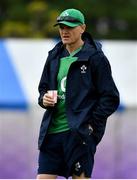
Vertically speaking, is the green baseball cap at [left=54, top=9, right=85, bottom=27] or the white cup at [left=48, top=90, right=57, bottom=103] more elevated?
the green baseball cap at [left=54, top=9, right=85, bottom=27]

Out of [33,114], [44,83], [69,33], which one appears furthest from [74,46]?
→ [33,114]

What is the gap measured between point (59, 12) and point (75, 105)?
54.0 ft

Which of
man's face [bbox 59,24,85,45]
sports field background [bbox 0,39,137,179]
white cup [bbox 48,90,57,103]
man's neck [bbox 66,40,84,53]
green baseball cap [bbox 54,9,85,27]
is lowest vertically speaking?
sports field background [bbox 0,39,137,179]

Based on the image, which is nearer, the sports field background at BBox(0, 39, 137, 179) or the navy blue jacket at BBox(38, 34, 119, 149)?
the navy blue jacket at BBox(38, 34, 119, 149)

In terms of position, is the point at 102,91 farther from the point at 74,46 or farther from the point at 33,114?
the point at 33,114

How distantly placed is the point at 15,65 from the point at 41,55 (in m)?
0.33

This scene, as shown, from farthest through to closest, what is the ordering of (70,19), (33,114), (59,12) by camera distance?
(59,12) → (33,114) → (70,19)

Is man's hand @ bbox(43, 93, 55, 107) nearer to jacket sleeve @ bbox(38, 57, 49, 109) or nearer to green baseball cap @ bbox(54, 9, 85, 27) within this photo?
jacket sleeve @ bbox(38, 57, 49, 109)

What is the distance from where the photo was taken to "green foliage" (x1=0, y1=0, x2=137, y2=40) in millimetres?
21703

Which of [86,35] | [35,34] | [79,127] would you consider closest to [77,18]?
[86,35]

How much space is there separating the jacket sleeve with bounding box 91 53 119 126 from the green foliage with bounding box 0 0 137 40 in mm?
15357

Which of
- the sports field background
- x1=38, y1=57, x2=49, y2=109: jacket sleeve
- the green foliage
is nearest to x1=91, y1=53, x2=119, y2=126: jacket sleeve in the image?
x1=38, y1=57, x2=49, y2=109: jacket sleeve

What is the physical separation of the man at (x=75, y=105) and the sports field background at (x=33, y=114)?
3.96 meters

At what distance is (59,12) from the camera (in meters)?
22.0
